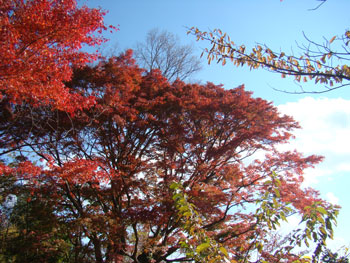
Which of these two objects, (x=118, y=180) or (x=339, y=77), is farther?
(x=118, y=180)

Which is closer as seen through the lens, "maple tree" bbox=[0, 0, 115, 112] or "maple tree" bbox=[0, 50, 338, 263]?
"maple tree" bbox=[0, 0, 115, 112]

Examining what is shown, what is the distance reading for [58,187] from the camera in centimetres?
753

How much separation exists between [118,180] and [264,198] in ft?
18.9

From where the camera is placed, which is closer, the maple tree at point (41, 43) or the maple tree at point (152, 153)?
the maple tree at point (41, 43)

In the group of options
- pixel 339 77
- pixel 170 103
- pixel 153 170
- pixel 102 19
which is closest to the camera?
pixel 339 77

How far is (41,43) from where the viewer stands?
4.88 meters

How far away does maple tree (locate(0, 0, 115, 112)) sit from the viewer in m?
4.46

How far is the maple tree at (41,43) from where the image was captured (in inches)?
175

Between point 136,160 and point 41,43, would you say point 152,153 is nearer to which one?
point 136,160

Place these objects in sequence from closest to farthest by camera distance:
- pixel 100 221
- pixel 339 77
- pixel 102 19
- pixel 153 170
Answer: pixel 339 77, pixel 102 19, pixel 100 221, pixel 153 170

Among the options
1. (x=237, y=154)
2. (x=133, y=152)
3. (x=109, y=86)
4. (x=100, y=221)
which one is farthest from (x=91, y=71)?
(x=237, y=154)

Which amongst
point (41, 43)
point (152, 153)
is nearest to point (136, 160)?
point (152, 153)

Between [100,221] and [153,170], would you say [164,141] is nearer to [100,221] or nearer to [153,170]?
[153,170]

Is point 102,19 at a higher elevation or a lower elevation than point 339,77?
higher
